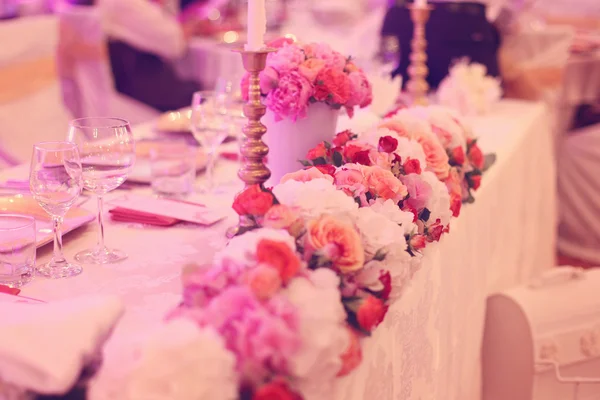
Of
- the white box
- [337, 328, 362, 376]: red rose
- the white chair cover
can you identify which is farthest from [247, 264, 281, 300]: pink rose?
the white chair cover

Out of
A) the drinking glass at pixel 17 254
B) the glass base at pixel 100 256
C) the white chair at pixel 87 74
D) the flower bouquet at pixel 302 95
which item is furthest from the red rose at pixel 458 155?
the white chair at pixel 87 74

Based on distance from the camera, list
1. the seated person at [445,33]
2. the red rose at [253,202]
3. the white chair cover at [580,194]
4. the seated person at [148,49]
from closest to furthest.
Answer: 1. the red rose at [253,202]
2. the seated person at [445,33]
3. the white chair cover at [580,194]
4. the seated person at [148,49]

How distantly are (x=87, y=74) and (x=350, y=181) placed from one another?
3446mm

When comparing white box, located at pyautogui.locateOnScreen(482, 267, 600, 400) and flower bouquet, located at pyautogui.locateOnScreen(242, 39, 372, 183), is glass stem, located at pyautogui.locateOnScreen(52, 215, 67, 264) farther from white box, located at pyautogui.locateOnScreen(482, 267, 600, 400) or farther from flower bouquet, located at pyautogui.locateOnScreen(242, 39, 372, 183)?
white box, located at pyautogui.locateOnScreen(482, 267, 600, 400)

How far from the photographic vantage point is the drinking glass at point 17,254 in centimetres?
101

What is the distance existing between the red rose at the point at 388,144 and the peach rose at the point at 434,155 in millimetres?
130

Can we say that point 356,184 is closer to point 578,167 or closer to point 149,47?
→ point 578,167

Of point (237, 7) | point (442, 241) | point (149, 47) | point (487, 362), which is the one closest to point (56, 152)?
point (442, 241)

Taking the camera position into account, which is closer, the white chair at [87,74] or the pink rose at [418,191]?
the pink rose at [418,191]

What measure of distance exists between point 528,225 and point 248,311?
1.93 m

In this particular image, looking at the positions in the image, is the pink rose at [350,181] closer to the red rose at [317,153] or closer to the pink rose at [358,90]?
the red rose at [317,153]

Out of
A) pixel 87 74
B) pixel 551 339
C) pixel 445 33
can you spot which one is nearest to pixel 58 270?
pixel 551 339

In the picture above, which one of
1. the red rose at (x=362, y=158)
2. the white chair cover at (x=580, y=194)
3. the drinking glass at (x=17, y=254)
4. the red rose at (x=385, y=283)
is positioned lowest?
the white chair cover at (x=580, y=194)

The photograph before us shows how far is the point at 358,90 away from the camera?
50.3 inches
